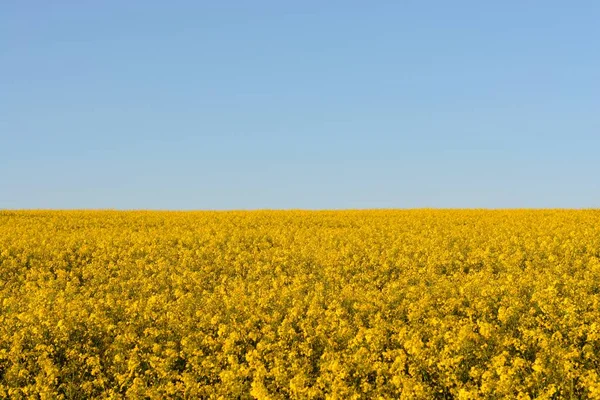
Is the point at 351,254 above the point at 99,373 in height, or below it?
above

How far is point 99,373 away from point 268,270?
8520mm

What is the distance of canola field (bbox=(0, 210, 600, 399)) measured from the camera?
8727mm

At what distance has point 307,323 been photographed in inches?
433

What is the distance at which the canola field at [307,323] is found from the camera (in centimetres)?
873

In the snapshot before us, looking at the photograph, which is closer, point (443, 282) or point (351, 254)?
point (443, 282)

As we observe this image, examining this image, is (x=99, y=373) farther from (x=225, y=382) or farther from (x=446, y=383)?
(x=446, y=383)

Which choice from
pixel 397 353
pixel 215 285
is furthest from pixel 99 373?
pixel 215 285

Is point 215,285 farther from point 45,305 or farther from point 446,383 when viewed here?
point 446,383

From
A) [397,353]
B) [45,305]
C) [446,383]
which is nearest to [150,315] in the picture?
[45,305]

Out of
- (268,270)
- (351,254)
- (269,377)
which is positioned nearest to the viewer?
(269,377)

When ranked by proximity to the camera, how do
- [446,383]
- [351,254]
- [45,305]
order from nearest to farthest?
[446,383] < [45,305] < [351,254]

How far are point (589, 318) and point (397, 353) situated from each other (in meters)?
4.28

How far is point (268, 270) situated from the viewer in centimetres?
1786

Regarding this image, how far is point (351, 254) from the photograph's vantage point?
64.0 feet
